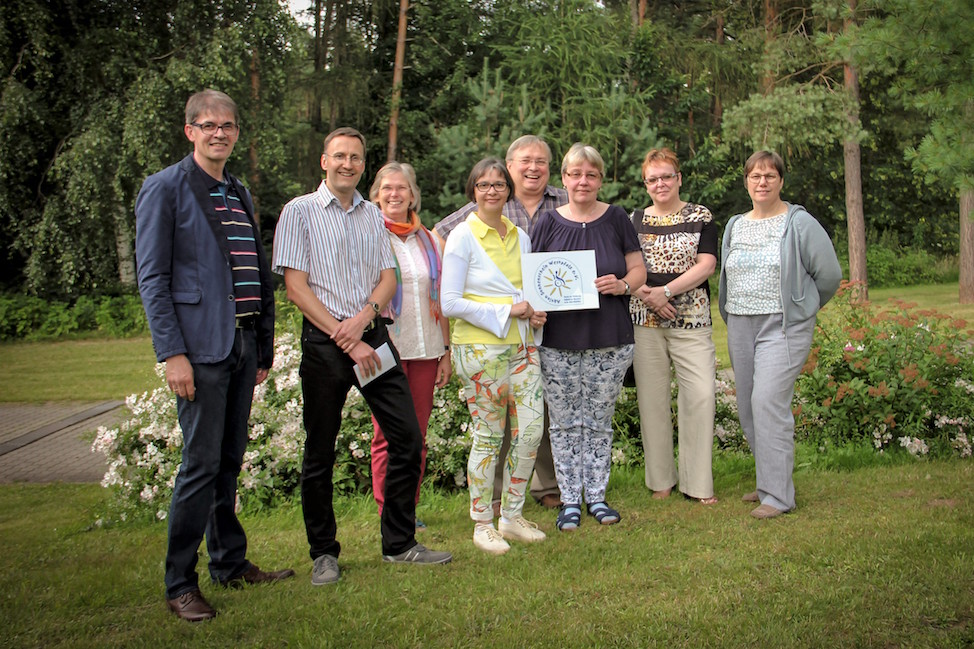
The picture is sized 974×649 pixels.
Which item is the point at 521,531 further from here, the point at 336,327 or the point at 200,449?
the point at 200,449

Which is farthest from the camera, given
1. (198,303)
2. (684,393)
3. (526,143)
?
(684,393)

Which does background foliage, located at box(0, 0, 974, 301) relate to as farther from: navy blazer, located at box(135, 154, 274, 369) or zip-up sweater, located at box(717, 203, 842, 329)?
navy blazer, located at box(135, 154, 274, 369)

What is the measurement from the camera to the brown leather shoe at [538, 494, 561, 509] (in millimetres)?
5234

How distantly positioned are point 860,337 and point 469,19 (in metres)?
17.6

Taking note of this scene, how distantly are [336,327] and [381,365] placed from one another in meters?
0.28

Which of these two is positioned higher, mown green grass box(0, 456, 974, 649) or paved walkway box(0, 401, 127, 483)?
mown green grass box(0, 456, 974, 649)

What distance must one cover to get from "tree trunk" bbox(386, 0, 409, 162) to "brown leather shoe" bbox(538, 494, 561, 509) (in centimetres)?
1587

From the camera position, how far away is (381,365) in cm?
388

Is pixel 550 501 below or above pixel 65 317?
below

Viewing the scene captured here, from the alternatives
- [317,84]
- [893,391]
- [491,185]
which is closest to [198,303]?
[491,185]

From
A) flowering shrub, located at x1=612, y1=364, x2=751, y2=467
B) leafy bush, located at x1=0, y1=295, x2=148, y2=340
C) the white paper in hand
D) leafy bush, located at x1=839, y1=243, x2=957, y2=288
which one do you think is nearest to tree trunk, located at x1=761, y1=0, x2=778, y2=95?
leafy bush, located at x1=839, y1=243, x2=957, y2=288

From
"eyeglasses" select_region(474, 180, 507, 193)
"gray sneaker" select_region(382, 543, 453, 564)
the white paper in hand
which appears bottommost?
"gray sneaker" select_region(382, 543, 453, 564)

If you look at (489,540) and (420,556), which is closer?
(420,556)

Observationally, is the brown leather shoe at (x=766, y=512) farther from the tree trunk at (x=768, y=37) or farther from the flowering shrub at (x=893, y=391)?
the tree trunk at (x=768, y=37)
